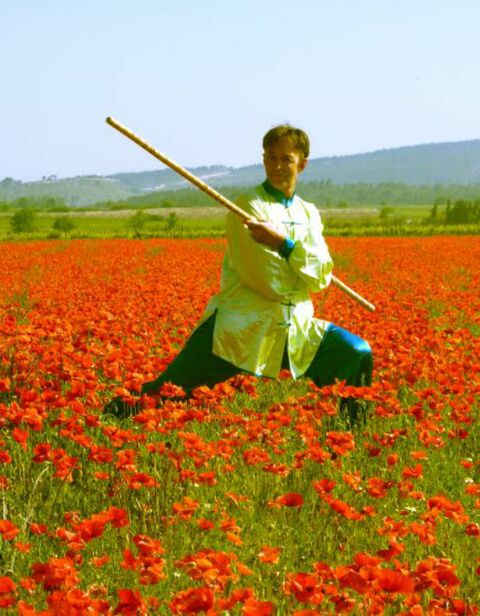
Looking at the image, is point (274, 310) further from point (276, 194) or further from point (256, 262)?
point (276, 194)

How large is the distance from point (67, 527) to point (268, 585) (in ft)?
3.44

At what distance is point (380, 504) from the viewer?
161 inches

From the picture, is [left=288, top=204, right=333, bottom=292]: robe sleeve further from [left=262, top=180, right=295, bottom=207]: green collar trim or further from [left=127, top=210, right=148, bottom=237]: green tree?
[left=127, top=210, right=148, bottom=237]: green tree

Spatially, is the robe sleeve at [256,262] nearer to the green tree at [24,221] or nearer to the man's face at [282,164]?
the man's face at [282,164]

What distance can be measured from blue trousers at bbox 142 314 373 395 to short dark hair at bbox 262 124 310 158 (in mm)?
1194

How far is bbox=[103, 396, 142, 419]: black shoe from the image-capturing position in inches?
214

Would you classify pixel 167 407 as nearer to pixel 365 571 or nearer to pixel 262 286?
pixel 262 286

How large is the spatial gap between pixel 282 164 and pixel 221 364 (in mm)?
1352

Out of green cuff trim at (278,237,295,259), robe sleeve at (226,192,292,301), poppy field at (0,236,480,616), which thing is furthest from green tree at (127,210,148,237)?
green cuff trim at (278,237,295,259)

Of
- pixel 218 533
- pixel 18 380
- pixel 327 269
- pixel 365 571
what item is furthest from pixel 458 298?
pixel 365 571

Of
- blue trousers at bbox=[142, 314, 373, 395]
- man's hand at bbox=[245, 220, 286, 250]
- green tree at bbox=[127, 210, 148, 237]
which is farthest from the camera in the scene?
green tree at bbox=[127, 210, 148, 237]

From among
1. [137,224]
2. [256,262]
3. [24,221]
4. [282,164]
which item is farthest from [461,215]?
[256,262]

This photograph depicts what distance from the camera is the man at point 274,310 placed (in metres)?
5.46

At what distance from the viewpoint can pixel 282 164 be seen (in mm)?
5473
